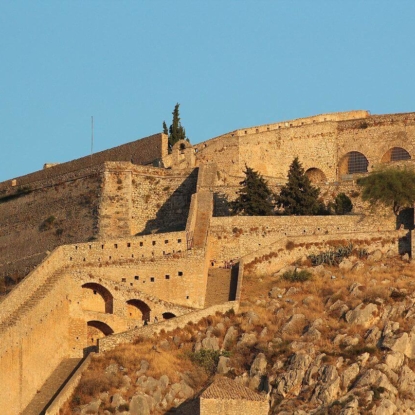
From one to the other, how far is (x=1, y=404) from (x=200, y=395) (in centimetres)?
717

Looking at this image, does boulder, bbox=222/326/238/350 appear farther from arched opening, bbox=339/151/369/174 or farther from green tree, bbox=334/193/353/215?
arched opening, bbox=339/151/369/174

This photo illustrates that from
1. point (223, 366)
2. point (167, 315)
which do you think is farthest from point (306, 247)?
point (223, 366)

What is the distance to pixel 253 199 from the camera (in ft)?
230

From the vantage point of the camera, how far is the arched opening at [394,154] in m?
79.2

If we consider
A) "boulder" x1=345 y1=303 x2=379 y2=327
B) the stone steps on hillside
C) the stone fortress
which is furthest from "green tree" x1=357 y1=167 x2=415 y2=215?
the stone steps on hillside

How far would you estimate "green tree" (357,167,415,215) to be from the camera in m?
69.1

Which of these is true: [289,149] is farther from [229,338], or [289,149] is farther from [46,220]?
[229,338]

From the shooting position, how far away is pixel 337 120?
81.9 m

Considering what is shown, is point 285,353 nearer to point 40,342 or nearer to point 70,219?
point 40,342

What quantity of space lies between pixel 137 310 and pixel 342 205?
1416 centimetres

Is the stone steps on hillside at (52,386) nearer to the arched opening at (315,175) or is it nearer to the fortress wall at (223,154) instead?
the fortress wall at (223,154)

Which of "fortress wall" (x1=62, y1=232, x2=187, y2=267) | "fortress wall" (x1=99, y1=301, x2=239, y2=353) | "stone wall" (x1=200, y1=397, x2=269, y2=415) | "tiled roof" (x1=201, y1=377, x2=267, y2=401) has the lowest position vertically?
"stone wall" (x1=200, y1=397, x2=269, y2=415)

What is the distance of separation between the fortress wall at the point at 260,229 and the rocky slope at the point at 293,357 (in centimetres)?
442

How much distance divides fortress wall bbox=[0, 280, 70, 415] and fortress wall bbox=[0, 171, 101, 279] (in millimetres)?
10809
